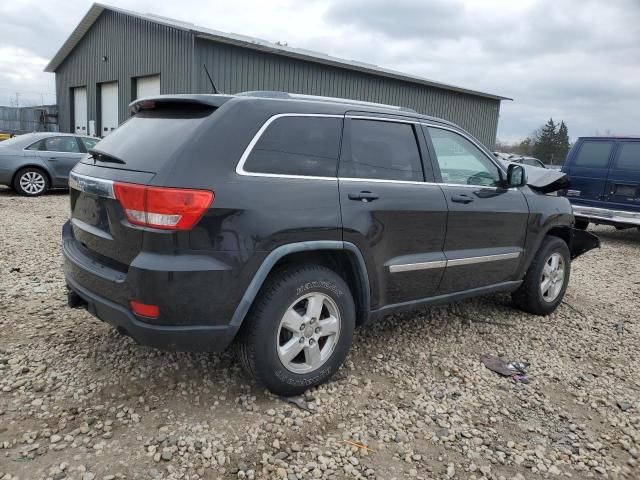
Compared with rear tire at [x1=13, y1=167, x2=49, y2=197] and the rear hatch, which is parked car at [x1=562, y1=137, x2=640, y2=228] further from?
rear tire at [x1=13, y1=167, x2=49, y2=197]

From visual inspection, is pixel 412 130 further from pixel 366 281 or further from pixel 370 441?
pixel 370 441

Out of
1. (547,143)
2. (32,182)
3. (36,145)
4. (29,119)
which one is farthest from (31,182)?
(547,143)

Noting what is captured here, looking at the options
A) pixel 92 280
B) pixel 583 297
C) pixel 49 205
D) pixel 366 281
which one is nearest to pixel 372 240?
pixel 366 281

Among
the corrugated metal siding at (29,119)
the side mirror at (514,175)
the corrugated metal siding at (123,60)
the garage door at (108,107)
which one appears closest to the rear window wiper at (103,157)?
the side mirror at (514,175)

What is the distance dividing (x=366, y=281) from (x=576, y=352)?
2110 mm

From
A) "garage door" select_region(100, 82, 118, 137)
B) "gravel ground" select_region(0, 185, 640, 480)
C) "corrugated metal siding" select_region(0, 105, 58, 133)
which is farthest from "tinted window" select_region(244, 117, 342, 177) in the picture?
"corrugated metal siding" select_region(0, 105, 58, 133)

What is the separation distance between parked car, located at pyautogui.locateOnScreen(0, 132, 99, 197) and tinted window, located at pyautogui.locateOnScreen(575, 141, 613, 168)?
10532mm

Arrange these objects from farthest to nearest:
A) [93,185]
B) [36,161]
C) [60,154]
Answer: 1. [60,154]
2. [36,161]
3. [93,185]

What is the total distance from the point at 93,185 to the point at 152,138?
0.43 metres

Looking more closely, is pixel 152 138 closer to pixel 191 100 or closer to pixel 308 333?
pixel 191 100

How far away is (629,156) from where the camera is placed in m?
9.29

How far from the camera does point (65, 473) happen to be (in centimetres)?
236

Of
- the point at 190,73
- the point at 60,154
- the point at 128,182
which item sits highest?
the point at 190,73

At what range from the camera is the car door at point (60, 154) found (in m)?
11.1
